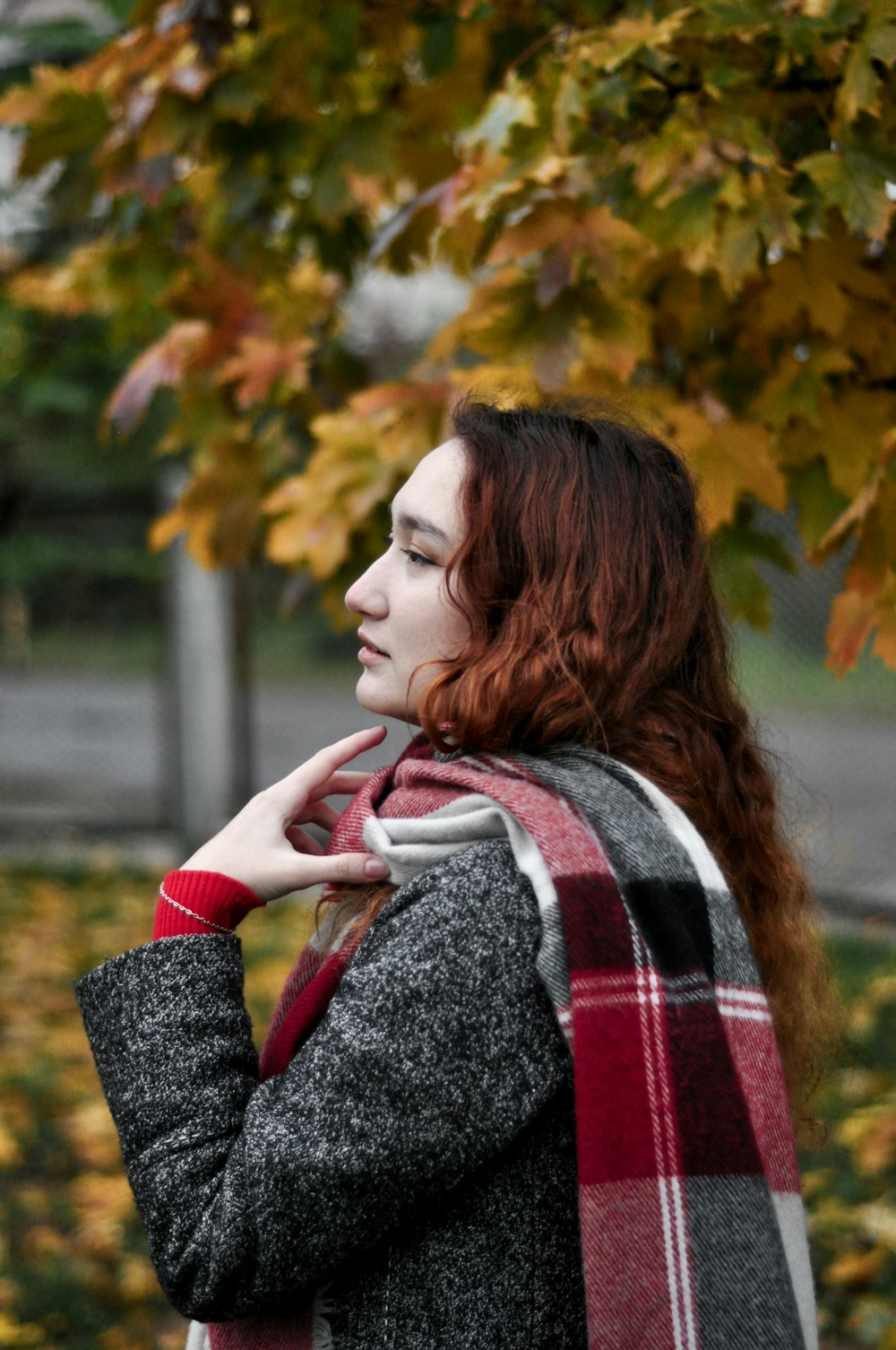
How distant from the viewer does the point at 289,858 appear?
124 cm

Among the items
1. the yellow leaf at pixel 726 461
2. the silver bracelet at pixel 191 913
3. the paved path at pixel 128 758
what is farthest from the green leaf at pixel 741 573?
the paved path at pixel 128 758

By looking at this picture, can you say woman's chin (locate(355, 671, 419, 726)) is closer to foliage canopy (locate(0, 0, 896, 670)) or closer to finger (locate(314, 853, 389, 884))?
finger (locate(314, 853, 389, 884))

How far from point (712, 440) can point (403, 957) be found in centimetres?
105

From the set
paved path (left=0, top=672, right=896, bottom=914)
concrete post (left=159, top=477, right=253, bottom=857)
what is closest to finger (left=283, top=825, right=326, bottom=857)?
concrete post (left=159, top=477, right=253, bottom=857)

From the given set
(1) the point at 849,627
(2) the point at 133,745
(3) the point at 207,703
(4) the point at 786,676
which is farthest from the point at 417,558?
(2) the point at 133,745

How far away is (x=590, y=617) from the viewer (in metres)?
1.22

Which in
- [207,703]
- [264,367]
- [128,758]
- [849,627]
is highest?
[264,367]

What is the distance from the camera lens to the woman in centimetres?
102

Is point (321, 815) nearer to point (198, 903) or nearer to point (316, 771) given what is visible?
point (316, 771)

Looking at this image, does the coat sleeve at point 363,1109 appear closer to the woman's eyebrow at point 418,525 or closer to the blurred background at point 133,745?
the woman's eyebrow at point 418,525

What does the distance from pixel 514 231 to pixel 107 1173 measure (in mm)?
2761

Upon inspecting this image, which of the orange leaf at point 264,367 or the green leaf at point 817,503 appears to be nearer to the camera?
the green leaf at point 817,503

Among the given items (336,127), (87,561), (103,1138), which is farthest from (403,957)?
(87,561)

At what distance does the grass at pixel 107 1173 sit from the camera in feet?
8.99
